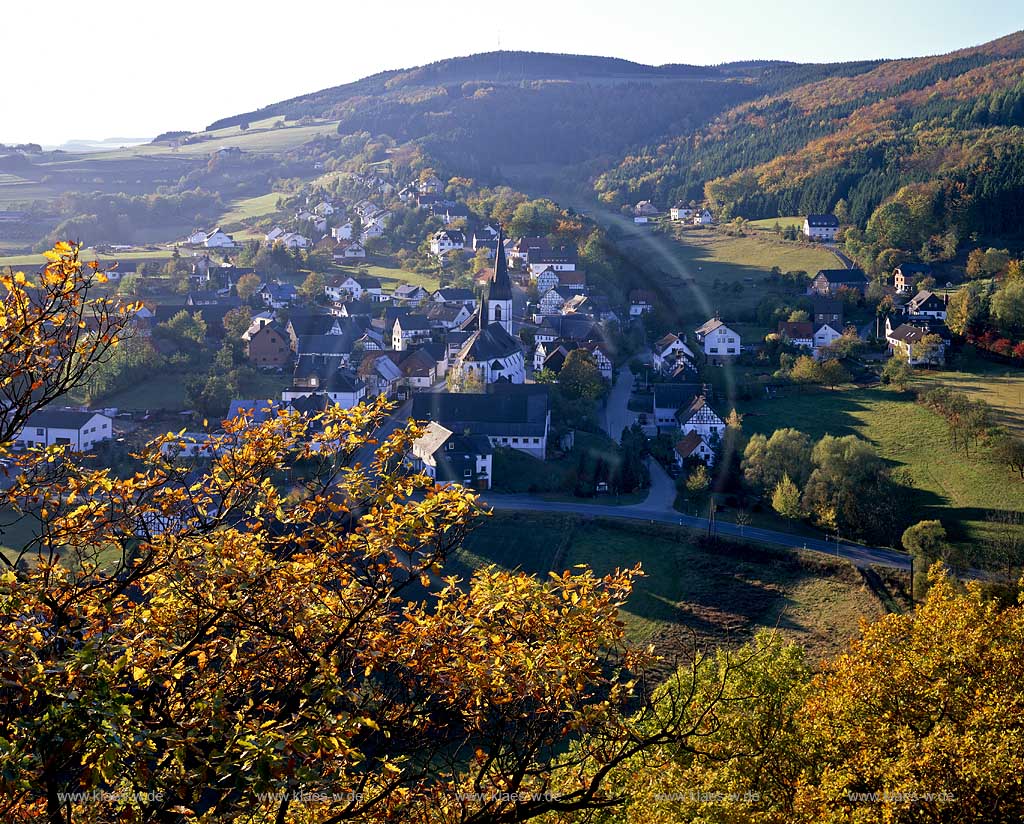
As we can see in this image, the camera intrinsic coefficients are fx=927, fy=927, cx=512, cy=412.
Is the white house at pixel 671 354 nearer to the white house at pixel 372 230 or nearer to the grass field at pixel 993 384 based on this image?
the grass field at pixel 993 384

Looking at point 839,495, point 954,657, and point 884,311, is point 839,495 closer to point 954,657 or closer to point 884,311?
point 954,657

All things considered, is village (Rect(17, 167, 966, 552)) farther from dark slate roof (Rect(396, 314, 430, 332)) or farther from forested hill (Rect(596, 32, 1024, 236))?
forested hill (Rect(596, 32, 1024, 236))

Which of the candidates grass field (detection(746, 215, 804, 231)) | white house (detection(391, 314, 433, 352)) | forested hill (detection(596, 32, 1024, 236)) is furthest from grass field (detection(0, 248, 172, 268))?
grass field (detection(746, 215, 804, 231))

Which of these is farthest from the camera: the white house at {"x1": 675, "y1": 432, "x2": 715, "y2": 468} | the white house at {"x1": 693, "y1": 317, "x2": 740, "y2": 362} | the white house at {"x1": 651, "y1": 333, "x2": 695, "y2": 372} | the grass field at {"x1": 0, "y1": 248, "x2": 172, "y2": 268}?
the grass field at {"x1": 0, "y1": 248, "x2": 172, "y2": 268}

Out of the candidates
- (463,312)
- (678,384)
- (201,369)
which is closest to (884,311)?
(678,384)

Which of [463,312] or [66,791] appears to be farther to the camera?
[463,312]

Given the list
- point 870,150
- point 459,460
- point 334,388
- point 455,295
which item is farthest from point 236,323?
point 870,150
